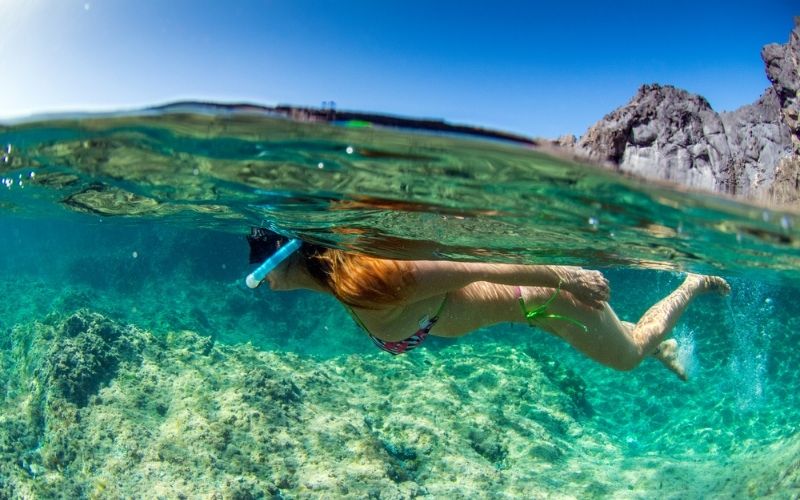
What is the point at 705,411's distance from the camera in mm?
13094

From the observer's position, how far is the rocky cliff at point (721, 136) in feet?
26.8

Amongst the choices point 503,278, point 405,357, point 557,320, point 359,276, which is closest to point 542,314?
point 557,320

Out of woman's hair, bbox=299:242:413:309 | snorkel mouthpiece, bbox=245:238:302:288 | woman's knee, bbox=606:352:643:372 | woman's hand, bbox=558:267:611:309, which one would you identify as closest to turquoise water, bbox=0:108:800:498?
woman's hand, bbox=558:267:611:309

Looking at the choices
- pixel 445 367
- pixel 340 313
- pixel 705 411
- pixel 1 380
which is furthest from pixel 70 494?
pixel 705 411

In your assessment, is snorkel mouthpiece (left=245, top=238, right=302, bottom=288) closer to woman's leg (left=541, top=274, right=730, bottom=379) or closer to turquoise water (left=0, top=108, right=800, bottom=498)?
turquoise water (left=0, top=108, right=800, bottom=498)

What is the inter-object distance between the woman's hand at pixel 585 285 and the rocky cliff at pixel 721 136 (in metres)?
2.98

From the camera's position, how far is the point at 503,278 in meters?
5.05

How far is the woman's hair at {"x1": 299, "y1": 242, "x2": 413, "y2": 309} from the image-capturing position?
161 inches

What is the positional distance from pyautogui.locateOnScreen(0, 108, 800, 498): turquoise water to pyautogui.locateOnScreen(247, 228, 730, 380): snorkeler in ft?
5.20

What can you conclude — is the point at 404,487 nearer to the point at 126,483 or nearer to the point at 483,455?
the point at 483,455

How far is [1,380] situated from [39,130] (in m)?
10.7

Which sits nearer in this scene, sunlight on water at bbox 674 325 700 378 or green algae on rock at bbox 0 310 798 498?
green algae on rock at bbox 0 310 798 498

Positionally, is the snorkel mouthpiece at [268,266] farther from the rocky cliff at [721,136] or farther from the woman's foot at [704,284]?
the woman's foot at [704,284]

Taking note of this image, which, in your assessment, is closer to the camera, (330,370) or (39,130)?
(39,130)
